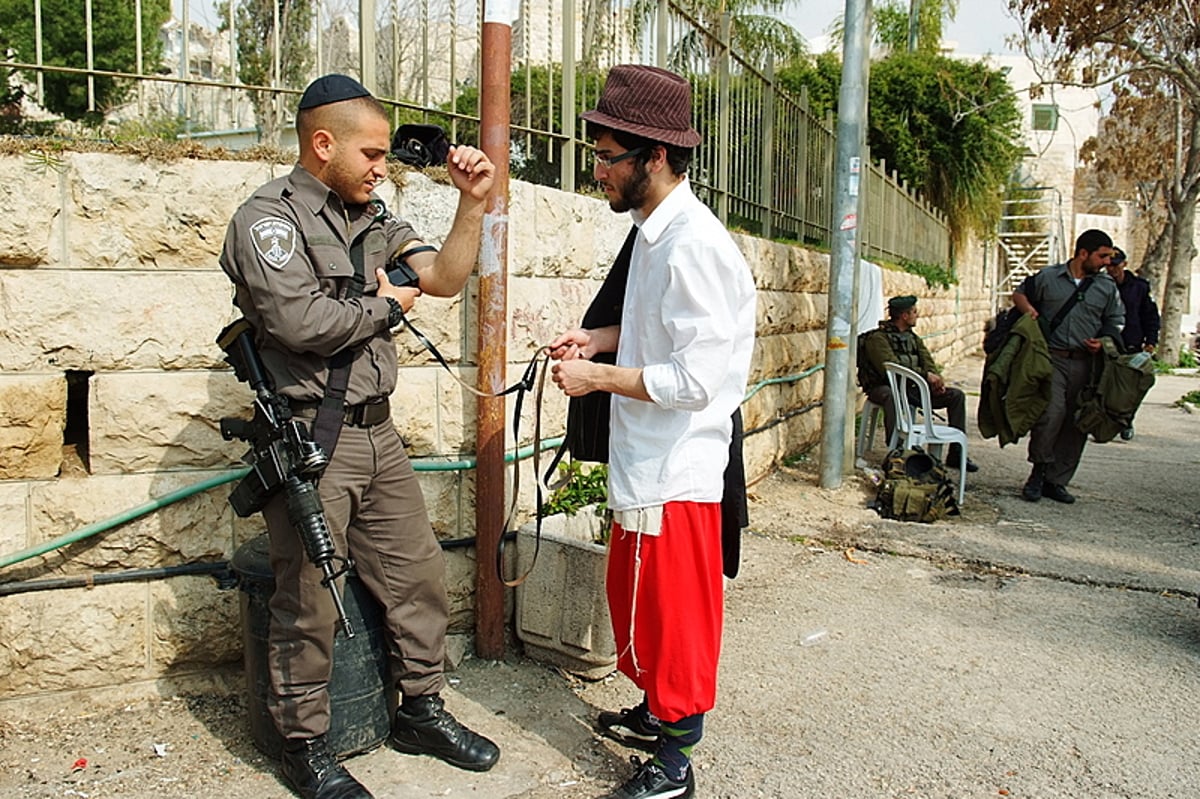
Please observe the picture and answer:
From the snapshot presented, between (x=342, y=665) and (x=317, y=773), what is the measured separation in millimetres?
341

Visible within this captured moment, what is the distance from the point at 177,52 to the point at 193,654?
228 centimetres

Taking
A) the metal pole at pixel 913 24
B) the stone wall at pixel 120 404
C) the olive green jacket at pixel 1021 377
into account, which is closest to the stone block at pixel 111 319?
the stone wall at pixel 120 404

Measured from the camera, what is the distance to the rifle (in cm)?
281

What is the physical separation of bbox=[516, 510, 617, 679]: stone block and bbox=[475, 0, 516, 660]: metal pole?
4.9 inches

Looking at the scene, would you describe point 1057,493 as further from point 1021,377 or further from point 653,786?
point 653,786

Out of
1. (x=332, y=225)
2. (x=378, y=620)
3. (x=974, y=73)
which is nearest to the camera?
(x=332, y=225)

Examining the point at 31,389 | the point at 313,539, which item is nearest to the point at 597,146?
the point at 313,539

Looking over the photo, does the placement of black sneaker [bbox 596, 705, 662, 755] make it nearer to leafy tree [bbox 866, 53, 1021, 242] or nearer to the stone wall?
the stone wall

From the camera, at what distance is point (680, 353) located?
278 cm

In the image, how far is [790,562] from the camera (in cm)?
561

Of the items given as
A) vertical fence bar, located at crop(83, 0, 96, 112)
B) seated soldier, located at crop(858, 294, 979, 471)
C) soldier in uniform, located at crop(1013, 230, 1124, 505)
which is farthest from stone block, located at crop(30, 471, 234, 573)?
soldier in uniform, located at crop(1013, 230, 1124, 505)

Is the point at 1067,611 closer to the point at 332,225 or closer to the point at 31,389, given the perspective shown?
the point at 332,225

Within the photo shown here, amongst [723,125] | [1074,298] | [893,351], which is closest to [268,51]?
[723,125]

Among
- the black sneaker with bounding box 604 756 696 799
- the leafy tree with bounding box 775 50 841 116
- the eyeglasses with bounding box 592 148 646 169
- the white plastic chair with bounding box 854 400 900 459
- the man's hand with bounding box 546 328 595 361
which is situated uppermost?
the leafy tree with bounding box 775 50 841 116
